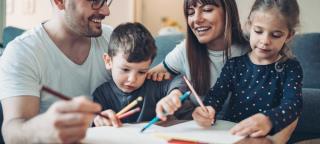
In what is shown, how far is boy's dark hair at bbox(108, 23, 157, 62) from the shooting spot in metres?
1.24

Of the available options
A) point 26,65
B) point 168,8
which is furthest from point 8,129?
point 168,8

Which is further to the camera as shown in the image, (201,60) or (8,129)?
(201,60)

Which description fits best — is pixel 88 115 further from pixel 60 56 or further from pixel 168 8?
pixel 168 8

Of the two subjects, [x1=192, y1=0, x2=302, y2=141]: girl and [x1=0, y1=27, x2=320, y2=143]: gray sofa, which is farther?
[x1=0, y1=27, x2=320, y2=143]: gray sofa

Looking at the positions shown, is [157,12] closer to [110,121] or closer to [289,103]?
[289,103]

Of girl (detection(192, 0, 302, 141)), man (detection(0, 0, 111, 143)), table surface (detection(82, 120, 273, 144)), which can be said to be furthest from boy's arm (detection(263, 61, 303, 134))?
man (detection(0, 0, 111, 143))

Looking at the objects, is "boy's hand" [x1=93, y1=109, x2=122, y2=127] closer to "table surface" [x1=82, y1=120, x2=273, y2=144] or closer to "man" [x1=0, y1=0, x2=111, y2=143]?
"table surface" [x1=82, y1=120, x2=273, y2=144]

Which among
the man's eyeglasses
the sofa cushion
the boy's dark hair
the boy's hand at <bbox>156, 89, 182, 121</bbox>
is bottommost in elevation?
the sofa cushion

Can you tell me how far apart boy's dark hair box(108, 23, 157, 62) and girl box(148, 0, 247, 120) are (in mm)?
258

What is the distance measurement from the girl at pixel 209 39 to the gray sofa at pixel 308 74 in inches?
13.2

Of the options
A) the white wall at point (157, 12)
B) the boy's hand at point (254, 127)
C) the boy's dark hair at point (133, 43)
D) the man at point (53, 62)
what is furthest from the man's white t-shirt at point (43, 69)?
the white wall at point (157, 12)

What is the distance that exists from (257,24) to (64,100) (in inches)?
33.6

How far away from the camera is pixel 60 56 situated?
1.28m

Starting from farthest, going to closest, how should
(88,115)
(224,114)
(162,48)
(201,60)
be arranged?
(162,48)
(201,60)
(224,114)
(88,115)
